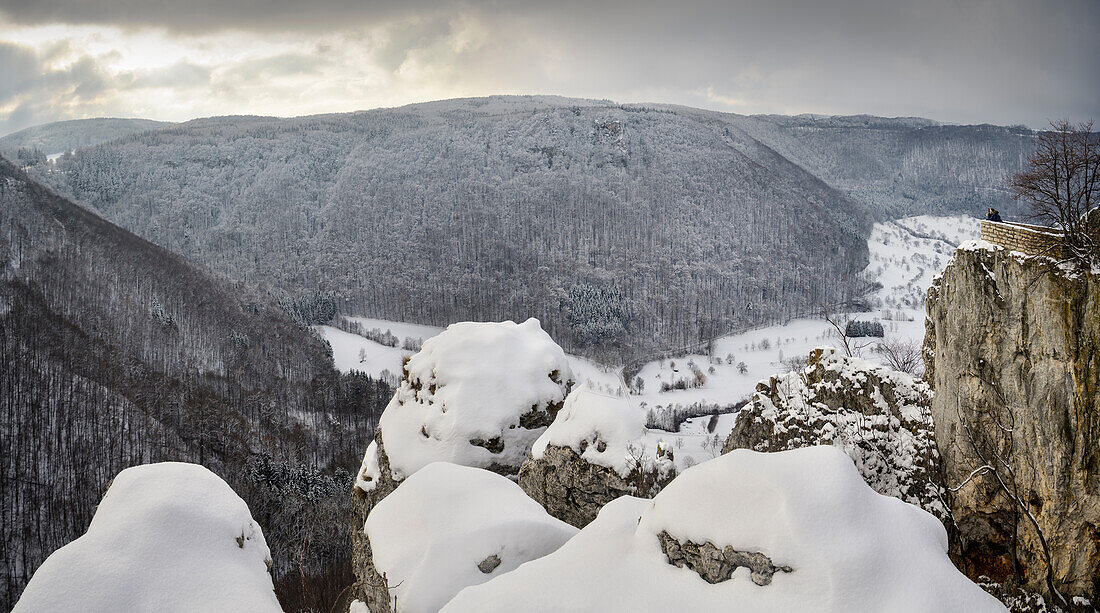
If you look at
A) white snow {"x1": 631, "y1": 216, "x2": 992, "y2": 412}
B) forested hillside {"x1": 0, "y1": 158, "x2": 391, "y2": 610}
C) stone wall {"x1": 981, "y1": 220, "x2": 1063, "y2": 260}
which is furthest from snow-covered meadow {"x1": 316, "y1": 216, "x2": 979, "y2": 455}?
stone wall {"x1": 981, "y1": 220, "x2": 1063, "y2": 260}

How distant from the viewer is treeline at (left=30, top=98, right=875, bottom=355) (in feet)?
455

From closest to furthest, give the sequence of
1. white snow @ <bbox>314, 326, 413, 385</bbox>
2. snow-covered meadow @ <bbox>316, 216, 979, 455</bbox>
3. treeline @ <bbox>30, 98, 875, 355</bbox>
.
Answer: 1. snow-covered meadow @ <bbox>316, 216, 979, 455</bbox>
2. white snow @ <bbox>314, 326, 413, 385</bbox>
3. treeline @ <bbox>30, 98, 875, 355</bbox>

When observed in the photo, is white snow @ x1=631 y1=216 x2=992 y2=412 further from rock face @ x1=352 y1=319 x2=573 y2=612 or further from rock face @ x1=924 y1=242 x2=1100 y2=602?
rock face @ x1=352 y1=319 x2=573 y2=612

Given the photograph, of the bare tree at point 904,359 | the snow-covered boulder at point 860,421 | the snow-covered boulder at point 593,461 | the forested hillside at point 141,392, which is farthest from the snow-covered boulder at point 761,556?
the forested hillside at point 141,392

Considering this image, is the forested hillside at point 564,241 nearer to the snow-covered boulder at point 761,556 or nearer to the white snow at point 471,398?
the white snow at point 471,398

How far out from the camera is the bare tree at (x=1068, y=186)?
14.6m

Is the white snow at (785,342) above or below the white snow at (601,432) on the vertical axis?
below

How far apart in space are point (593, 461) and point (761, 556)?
10759 millimetres

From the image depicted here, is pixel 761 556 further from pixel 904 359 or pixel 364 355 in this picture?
pixel 364 355

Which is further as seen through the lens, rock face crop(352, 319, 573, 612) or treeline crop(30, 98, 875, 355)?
treeline crop(30, 98, 875, 355)

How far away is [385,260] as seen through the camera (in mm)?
166625

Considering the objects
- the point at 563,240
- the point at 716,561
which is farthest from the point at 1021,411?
the point at 563,240

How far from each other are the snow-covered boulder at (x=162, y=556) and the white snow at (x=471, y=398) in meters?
11.2

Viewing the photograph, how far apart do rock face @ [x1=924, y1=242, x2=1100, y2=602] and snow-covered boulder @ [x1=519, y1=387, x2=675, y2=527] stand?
8.03 metres
